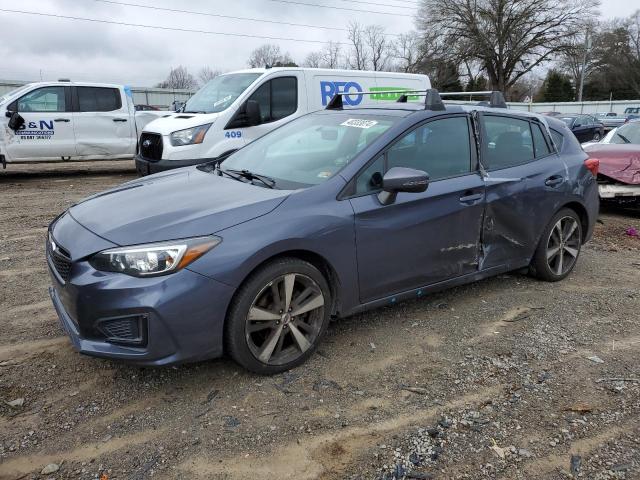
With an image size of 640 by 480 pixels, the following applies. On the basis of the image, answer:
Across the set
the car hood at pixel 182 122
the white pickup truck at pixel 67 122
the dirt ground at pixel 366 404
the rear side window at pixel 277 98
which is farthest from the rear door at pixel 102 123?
the dirt ground at pixel 366 404

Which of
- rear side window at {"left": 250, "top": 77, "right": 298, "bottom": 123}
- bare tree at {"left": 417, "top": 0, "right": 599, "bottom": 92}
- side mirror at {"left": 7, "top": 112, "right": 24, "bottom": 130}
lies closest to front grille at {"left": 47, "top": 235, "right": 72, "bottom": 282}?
rear side window at {"left": 250, "top": 77, "right": 298, "bottom": 123}

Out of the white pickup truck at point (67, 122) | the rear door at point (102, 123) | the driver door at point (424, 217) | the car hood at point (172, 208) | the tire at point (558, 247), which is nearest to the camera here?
the car hood at point (172, 208)

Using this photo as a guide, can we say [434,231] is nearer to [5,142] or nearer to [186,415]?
[186,415]

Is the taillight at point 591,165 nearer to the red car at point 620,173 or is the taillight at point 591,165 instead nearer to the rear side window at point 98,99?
the red car at point 620,173

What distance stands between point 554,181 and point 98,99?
9.60 metres

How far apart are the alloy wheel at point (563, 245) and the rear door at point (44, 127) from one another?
9.51 metres

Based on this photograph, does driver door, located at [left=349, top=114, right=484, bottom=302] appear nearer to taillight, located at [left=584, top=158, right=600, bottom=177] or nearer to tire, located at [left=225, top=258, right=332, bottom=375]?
tire, located at [left=225, top=258, right=332, bottom=375]

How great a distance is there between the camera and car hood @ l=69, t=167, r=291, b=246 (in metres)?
2.93

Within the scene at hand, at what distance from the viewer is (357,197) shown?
3469mm

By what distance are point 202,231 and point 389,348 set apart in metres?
1.54

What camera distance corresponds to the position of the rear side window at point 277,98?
8.80 meters

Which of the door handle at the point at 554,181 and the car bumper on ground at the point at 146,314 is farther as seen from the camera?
the door handle at the point at 554,181

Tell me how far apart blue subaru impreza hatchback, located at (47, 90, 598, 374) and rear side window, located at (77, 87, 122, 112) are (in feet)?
26.4

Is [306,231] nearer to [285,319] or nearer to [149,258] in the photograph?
[285,319]
